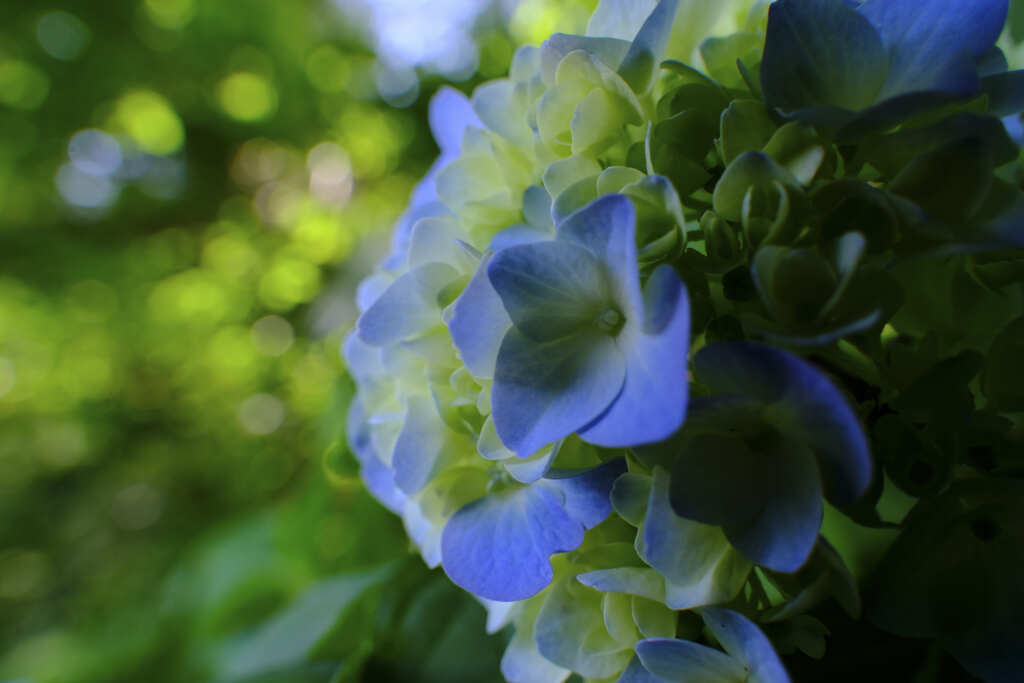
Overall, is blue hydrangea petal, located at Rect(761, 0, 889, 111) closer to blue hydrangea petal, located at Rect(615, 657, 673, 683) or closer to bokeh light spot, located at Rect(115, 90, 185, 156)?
blue hydrangea petal, located at Rect(615, 657, 673, 683)

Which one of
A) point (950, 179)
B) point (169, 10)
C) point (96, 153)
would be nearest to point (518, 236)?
point (950, 179)

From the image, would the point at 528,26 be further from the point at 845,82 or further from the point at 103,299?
the point at 103,299

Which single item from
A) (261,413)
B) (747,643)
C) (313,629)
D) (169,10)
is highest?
(169,10)

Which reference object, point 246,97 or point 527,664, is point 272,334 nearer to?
point 246,97

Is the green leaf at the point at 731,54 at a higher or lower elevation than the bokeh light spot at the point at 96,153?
lower

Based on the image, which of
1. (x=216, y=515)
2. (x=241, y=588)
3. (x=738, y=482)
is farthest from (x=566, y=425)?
(x=216, y=515)

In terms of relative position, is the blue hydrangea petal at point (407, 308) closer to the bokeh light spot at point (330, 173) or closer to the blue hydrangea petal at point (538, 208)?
the blue hydrangea petal at point (538, 208)

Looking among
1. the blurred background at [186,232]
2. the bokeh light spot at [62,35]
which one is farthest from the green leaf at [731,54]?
the bokeh light spot at [62,35]

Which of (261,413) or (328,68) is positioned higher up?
(328,68)
